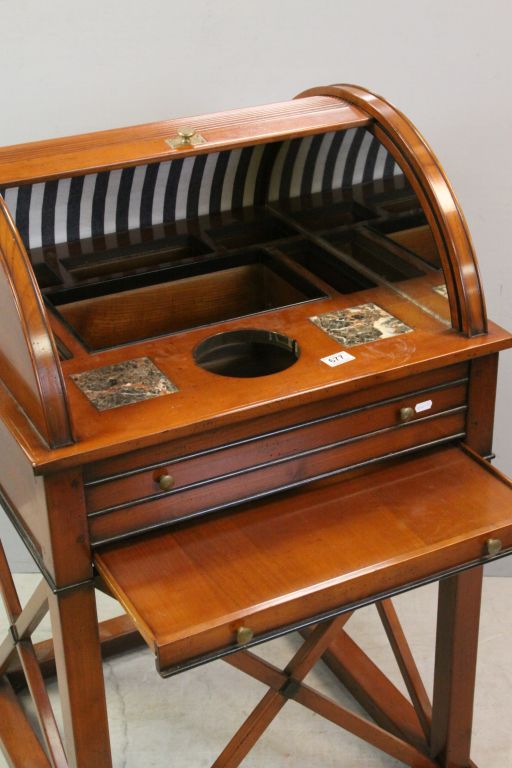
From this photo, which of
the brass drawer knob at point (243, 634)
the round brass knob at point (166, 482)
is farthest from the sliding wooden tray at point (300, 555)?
the round brass knob at point (166, 482)

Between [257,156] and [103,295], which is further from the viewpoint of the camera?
[257,156]

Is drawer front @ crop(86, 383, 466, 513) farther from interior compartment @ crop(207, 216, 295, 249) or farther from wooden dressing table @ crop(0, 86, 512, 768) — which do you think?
interior compartment @ crop(207, 216, 295, 249)

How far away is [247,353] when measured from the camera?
8.98 feet

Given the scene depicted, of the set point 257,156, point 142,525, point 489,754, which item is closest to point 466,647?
point 489,754

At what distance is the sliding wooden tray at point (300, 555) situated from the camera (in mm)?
2150

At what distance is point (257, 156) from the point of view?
124 inches

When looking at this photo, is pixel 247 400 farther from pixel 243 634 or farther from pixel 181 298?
pixel 181 298

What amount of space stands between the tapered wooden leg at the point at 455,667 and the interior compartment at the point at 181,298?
77 cm

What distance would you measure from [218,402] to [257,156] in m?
1.03

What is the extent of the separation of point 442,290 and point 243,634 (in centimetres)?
100

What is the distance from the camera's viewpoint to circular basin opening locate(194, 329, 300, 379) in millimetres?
2617

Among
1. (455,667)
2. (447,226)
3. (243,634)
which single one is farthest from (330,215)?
(243,634)

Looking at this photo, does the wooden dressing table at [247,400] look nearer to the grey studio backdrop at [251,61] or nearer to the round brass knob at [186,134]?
the round brass knob at [186,134]

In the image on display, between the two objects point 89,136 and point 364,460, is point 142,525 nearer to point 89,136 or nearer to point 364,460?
point 364,460
